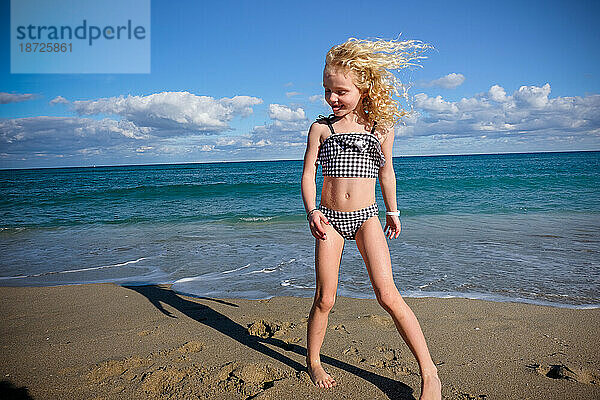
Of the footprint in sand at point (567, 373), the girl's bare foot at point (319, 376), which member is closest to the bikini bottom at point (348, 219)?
the girl's bare foot at point (319, 376)

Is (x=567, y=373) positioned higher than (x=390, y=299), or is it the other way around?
(x=390, y=299)

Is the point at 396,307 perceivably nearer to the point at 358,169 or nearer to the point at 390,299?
the point at 390,299

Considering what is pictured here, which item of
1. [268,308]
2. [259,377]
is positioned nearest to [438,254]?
[268,308]

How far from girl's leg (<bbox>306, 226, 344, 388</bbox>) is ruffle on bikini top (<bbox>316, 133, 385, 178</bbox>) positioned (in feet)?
1.26

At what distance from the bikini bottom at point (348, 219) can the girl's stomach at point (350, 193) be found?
27mm

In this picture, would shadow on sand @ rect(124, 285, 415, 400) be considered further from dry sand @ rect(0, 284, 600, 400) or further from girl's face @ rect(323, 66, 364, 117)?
girl's face @ rect(323, 66, 364, 117)

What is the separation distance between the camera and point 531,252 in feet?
21.7

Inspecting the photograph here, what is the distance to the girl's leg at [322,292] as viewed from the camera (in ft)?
8.52

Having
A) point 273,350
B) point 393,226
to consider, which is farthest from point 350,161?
point 273,350

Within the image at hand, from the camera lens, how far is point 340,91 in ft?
8.41

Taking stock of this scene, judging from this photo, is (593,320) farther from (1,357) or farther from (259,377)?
(1,357)

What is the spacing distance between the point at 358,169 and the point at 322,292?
0.83m

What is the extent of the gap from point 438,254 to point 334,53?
4912 millimetres

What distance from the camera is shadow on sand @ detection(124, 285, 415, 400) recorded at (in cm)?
269
